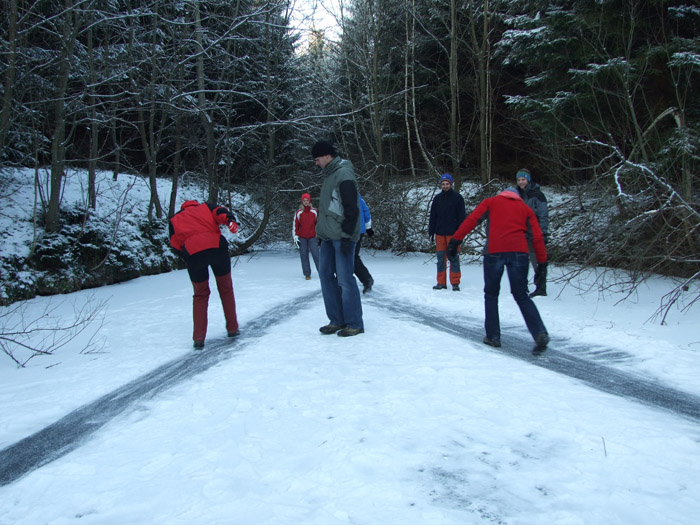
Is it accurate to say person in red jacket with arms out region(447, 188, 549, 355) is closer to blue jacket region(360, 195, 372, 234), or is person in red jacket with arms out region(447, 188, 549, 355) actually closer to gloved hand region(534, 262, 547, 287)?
gloved hand region(534, 262, 547, 287)

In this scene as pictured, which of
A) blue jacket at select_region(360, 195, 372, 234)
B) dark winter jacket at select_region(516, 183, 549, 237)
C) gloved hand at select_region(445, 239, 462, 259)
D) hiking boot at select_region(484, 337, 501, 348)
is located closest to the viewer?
hiking boot at select_region(484, 337, 501, 348)

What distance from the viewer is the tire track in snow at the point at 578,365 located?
356 centimetres

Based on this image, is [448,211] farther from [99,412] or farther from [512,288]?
[99,412]

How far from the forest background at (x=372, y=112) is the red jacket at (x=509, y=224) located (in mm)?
2494

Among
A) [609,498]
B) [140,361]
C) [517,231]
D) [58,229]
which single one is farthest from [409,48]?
[609,498]

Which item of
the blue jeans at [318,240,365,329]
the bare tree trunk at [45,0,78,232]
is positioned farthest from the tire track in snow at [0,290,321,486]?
the bare tree trunk at [45,0,78,232]

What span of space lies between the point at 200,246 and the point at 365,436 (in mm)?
3499

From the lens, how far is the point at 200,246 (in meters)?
5.67

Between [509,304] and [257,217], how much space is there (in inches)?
575

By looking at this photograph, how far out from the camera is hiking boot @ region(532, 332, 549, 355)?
16.2 feet

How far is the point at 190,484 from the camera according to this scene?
250cm

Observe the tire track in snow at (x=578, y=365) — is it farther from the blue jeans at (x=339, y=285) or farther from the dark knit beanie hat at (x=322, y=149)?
the dark knit beanie hat at (x=322, y=149)

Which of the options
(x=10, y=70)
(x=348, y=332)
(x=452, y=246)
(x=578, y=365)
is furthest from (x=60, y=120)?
(x=578, y=365)

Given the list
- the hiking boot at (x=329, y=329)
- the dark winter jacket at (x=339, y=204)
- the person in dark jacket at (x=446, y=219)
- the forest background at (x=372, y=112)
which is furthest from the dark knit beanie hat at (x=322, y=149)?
the forest background at (x=372, y=112)
